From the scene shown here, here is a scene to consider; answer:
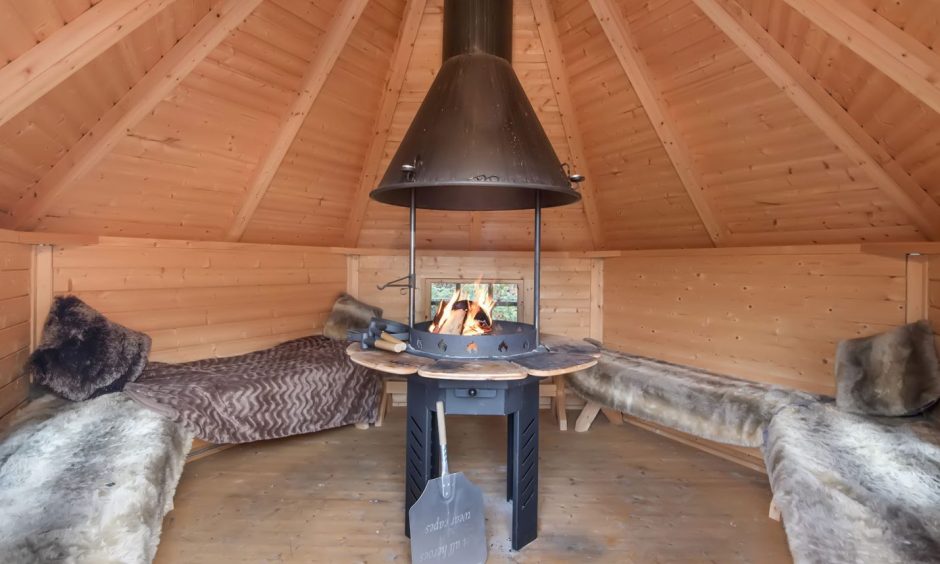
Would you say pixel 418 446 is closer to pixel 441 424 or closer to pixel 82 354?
pixel 441 424

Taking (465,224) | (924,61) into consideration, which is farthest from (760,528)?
(465,224)

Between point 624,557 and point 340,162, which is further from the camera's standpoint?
point 340,162

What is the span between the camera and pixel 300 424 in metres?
3.13

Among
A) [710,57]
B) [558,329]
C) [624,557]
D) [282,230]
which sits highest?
[710,57]

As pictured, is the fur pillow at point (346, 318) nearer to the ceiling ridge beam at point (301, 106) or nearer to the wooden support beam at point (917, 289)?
the ceiling ridge beam at point (301, 106)

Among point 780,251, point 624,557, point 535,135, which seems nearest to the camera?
point 624,557

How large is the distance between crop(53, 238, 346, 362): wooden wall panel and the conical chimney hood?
63.7 inches

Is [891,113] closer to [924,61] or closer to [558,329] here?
[924,61]

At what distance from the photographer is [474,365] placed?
204cm

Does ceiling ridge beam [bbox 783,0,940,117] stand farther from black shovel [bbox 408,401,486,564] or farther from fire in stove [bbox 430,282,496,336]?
black shovel [bbox 408,401,486,564]

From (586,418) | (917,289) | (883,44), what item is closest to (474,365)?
(586,418)

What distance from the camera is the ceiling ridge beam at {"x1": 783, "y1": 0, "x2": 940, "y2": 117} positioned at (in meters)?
1.83

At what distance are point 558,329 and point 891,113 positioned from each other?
2634 millimetres

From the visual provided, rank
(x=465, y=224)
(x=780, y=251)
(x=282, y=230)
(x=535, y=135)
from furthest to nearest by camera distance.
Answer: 1. (x=465, y=224)
2. (x=282, y=230)
3. (x=780, y=251)
4. (x=535, y=135)
